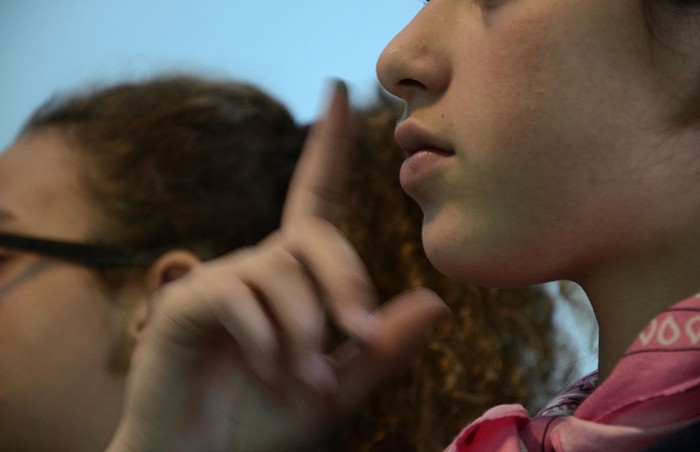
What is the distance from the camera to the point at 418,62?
569mm

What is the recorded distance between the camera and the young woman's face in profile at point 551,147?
20.2 inches

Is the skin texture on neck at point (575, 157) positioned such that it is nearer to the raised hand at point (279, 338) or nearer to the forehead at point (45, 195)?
the raised hand at point (279, 338)

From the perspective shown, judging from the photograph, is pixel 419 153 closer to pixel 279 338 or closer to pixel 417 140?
pixel 417 140

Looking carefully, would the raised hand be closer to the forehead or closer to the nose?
the nose

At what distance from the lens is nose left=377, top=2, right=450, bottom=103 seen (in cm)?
56

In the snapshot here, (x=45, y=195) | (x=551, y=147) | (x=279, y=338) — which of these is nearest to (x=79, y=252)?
(x=45, y=195)

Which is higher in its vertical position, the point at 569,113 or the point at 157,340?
the point at 569,113

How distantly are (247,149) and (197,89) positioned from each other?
0.41 ft

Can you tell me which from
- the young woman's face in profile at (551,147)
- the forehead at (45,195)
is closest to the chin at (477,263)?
the young woman's face in profile at (551,147)

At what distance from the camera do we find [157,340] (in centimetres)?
56

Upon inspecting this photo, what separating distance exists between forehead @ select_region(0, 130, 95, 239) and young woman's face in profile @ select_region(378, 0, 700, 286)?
0.57m

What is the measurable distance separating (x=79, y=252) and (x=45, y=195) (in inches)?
3.3

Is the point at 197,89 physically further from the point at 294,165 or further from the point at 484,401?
the point at 484,401

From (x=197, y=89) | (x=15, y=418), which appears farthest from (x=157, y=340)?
(x=197, y=89)
